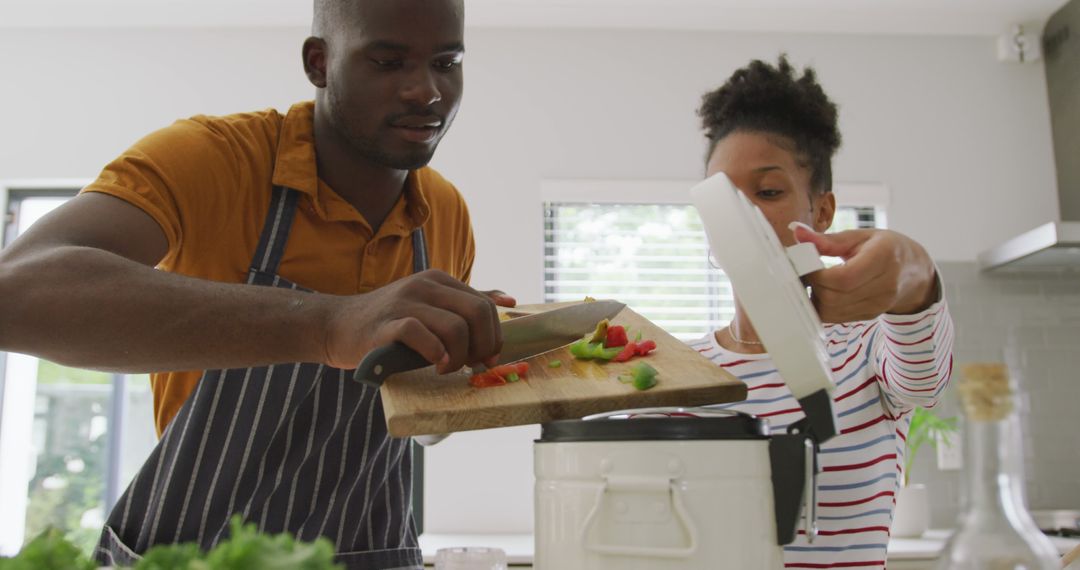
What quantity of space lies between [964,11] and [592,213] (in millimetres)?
1447

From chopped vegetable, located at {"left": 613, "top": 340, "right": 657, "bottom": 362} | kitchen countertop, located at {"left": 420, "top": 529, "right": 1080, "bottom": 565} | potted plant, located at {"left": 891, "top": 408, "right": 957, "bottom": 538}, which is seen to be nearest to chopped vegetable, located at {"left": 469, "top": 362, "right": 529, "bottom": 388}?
chopped vegetable, located at {"left": 613, "top": 340, "right": 657, "bottom": 362}

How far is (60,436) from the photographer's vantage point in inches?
116

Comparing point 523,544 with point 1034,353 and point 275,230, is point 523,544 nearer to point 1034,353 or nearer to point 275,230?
point 275,230

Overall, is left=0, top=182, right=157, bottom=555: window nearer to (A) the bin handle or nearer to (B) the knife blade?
(B) the knife blade

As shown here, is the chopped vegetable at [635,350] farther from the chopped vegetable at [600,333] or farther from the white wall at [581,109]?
the white wall at [581,109]

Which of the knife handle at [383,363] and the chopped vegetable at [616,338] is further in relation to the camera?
the chopped vegetable at [616,338]

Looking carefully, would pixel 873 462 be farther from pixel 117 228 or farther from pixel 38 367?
pixel 38 367

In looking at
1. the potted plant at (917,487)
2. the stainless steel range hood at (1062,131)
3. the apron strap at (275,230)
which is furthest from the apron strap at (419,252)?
the stainless steel range hood at (1062,131)

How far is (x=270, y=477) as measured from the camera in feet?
3.36

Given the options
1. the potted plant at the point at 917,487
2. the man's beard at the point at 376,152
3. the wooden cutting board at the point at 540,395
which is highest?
the man's beard at the point at 376,152

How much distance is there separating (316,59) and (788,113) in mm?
594

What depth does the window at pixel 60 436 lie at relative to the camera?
2.91m

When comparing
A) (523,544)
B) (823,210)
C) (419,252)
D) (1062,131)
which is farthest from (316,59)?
(1062,131)

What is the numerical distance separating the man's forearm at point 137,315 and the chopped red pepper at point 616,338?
330mm
